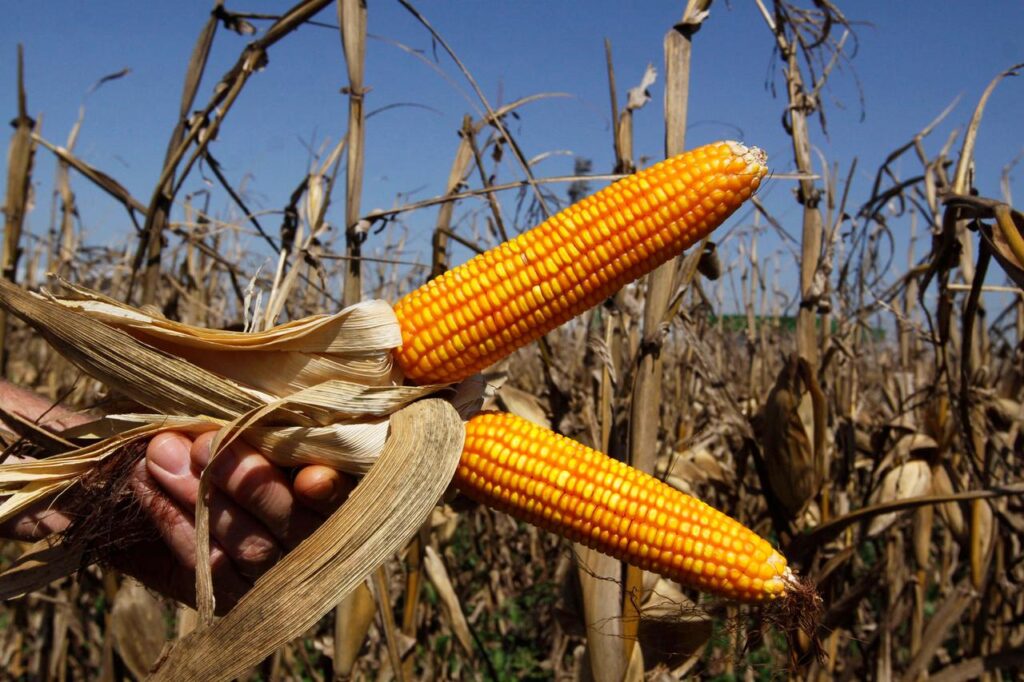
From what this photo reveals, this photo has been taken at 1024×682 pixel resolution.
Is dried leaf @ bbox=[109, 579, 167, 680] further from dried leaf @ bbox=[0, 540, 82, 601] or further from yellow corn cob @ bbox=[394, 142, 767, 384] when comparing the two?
yellow corn cob @ bbox=[394, 142, 767, 384]

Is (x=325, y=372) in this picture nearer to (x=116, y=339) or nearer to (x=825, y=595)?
(x=116, y=339)

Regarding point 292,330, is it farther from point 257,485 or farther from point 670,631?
point 670,631

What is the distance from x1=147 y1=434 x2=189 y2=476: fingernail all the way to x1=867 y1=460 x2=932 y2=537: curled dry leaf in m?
3.27

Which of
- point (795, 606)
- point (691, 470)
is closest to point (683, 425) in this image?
point (691, 470)

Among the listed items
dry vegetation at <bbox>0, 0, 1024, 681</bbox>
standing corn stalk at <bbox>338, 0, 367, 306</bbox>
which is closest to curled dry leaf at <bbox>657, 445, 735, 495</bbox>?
dry vegetation at <bbox>0, 0, 1024, 681</bbox>

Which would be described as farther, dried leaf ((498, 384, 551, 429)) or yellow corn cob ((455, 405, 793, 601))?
dried leaf ((498, 384, 551, 429))

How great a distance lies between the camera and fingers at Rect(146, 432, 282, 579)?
1.73m

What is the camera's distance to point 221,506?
1.86m

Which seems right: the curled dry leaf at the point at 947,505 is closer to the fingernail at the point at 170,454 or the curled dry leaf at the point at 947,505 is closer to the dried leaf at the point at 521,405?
the dried leaf at the point at 521,405

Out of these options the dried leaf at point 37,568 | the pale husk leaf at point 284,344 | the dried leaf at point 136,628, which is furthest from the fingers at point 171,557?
the dried leaf at point 136,628

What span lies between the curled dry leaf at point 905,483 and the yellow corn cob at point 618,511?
8.21 feet

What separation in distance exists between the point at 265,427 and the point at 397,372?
0.33 meters

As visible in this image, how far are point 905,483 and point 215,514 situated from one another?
11.0ft

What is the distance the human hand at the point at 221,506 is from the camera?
1.72 metres
